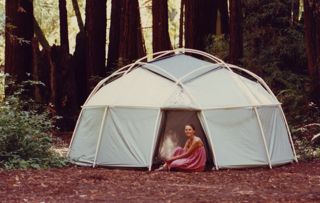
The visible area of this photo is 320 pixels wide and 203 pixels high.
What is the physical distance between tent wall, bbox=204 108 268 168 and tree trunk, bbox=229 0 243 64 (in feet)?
16.5

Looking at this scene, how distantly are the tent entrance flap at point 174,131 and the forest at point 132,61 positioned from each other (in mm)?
1590

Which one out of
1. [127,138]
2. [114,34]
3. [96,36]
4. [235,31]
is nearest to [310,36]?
[235,31]

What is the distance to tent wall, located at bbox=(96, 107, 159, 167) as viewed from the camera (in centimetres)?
1227

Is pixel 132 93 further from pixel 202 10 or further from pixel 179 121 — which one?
pixel 202 10

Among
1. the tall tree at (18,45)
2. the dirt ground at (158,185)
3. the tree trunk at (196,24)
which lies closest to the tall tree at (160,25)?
the tree trunk at (196,24)

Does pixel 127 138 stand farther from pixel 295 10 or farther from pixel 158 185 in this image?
pixel 295 10

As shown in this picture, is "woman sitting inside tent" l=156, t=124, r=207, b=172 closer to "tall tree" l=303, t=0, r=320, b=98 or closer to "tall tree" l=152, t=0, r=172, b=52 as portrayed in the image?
"tall tree" l=303, t=0, r=320, b=98

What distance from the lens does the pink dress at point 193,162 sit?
472 inches

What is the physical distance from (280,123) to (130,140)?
3.22 metres

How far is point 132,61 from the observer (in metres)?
20.3

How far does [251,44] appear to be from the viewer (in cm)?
2009

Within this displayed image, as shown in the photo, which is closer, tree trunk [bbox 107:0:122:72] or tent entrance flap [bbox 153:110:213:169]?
tent entrance flap [bbox 153:110:213:169]

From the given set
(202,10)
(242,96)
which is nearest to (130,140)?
(242,96)

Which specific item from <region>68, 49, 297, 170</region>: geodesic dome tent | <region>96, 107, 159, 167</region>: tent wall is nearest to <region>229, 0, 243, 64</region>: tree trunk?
<region>68, 49, 297, 170</region>: geodesic dome tent
